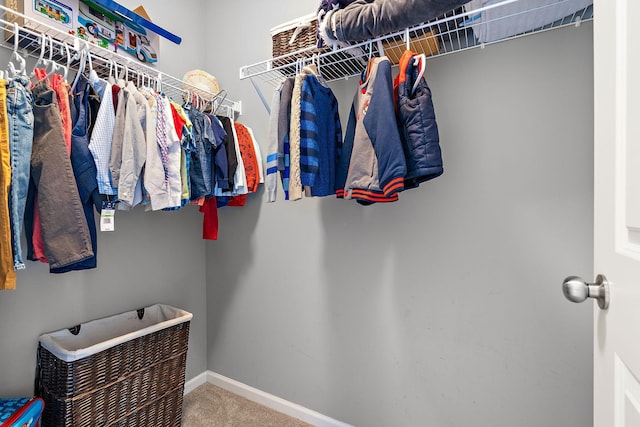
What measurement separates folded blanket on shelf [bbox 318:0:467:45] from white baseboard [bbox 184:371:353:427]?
1.82 m

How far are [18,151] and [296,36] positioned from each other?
1139 millimetres

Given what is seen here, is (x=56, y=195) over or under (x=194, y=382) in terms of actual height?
over

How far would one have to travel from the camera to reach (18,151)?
1055 mm

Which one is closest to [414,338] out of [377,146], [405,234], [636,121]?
[405,234]

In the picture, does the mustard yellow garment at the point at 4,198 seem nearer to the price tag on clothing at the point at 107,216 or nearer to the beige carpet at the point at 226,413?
the price tag on clothing at the point at 107,216

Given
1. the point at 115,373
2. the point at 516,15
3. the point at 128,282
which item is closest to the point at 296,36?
the point at 516,15

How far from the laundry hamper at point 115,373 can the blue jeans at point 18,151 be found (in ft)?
1.68

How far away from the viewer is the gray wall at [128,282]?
1392mm

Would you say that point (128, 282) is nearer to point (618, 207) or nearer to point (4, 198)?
point (4, 198)

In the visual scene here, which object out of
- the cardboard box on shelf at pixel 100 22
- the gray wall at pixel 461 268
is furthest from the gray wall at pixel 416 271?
the cardboard box on shelf at pixel 100 22

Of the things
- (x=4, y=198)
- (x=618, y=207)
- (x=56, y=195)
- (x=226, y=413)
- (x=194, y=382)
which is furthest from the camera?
(x=194, y=382)

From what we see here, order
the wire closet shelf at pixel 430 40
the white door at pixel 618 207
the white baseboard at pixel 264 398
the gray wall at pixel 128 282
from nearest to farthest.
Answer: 1. the white door at pixel 618 207
2. the wire closet shelf at pixel 430 40
3. the gray wall at pixel 128 282
4. the white baseboard at pixel 264 398

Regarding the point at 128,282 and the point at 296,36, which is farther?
the point at 128,282

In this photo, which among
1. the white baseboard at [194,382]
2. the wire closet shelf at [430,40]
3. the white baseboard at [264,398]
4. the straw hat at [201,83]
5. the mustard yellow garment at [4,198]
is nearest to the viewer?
the mustard yellow garment at [4,198]
